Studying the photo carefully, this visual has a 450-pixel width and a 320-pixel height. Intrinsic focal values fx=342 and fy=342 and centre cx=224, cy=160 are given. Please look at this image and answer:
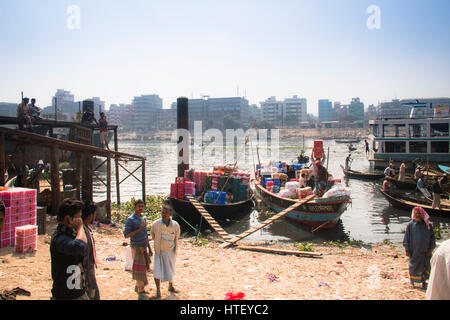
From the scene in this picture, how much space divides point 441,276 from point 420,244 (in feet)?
13.9

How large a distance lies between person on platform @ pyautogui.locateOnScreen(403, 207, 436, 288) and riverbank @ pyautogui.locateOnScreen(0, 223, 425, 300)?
344 millimetres

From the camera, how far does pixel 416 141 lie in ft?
109

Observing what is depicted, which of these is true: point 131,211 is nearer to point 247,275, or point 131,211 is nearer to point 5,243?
point 5,243

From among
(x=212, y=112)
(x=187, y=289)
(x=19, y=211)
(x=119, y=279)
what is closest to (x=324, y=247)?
(x=187, y=289)

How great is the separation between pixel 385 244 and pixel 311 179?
5.82 metres

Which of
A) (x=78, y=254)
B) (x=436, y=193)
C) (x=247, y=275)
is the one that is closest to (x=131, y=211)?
(x=247, y=275)

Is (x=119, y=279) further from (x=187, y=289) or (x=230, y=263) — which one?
(x=230, y=263)

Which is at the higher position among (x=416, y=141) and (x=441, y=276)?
(x=416, y=141)

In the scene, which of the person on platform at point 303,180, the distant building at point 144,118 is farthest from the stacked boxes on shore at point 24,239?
the distant building at point 144,118

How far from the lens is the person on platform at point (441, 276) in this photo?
10.3ft

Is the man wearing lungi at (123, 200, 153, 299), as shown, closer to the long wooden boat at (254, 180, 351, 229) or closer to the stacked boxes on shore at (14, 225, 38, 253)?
the stacked boxes on shore at (14, 225, 38, 253)

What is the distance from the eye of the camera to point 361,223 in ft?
57.6
